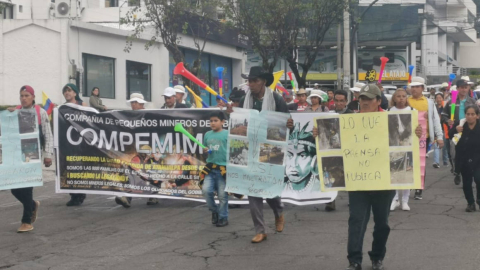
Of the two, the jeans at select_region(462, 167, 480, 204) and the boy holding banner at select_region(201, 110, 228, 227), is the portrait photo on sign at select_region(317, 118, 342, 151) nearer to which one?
the boy holding banner at select_region(201, 110, 228, 227)

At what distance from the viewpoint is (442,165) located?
17.7 metres

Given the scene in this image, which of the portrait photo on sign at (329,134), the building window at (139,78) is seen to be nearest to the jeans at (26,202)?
the portrait photo on sign at (329,134)

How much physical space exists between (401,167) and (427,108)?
4.72m

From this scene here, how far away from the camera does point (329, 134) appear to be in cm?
687

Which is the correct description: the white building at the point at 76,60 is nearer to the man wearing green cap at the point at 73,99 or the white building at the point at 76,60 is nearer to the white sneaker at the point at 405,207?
the man wearing green cap at the point at 73,99

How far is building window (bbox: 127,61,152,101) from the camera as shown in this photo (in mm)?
30359

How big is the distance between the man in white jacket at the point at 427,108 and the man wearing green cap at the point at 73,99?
201 inches

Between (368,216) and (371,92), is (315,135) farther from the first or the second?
(368,216)

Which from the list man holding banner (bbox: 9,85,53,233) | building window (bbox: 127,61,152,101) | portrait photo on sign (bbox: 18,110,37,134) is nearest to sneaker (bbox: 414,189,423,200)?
man holding banner (bbox: 9,85,53,233)

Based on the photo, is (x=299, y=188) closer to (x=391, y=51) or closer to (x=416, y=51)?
(x=391, y=51)

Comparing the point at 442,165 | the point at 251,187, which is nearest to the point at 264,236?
the point at 251,187

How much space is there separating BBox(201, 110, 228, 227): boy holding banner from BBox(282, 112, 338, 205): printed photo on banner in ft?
4.24

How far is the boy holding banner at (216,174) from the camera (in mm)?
9375

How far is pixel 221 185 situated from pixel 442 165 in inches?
381
